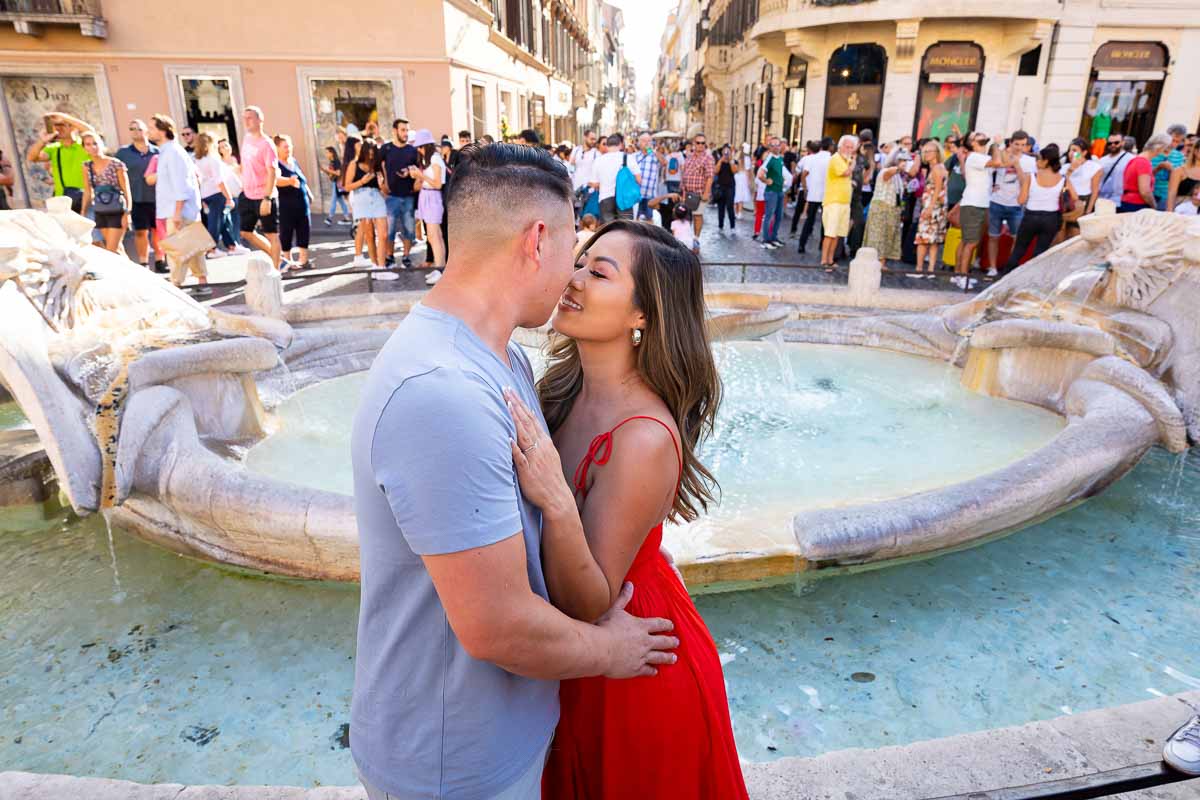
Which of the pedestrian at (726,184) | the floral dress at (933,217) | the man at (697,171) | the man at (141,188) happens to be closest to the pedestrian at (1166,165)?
the floral dress at (933,217)

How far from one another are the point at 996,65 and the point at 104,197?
1870cm

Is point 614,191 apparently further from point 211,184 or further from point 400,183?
point 211,184

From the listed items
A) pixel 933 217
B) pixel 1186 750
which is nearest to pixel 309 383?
pixel 1186 750

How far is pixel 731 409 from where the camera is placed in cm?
588

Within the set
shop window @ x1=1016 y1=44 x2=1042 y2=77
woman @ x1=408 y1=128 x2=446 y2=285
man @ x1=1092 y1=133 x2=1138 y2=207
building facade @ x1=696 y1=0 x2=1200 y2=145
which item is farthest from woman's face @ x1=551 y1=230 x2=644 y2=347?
shop window @ x1=1016 y1=44 x2=1042 y2=77

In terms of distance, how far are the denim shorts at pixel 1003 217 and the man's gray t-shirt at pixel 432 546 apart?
9619 millimetres

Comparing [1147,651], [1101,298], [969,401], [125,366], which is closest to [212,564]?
[125,366]

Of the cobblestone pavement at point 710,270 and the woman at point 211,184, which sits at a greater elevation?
the woman at point 211,184

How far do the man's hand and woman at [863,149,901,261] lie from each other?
32.2 ft

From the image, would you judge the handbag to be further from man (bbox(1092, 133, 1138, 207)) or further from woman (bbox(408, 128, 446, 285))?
man (bbox(1092, 133, 1138, 207))

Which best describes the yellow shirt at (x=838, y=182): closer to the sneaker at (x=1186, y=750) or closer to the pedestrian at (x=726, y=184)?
the pedestrian at (x=726, y=184)

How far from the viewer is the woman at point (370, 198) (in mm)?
9391

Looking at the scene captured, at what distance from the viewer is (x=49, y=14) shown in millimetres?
14164

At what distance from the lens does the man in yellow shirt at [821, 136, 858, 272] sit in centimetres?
1016
